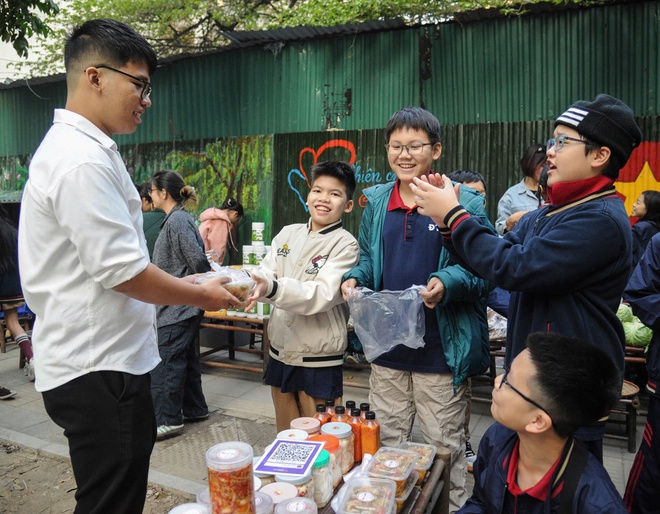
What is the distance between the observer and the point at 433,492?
83.8 inches

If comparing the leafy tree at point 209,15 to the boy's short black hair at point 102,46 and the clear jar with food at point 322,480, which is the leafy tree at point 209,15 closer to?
the boy's short black hair at point 102,46

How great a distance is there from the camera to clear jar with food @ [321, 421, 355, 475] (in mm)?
2158

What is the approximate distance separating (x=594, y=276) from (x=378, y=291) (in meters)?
1.19

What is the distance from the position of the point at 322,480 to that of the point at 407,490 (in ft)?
1.15

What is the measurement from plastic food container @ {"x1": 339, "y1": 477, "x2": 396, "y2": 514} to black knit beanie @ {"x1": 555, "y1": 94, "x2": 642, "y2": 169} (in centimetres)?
149

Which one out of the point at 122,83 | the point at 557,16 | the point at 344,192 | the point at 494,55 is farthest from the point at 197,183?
the point at 122,83

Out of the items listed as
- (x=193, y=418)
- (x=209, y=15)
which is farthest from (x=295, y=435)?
(x=209, y=15)

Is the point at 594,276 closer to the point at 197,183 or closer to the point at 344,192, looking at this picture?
the point at 344,192

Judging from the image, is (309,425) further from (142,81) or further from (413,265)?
(142,81)

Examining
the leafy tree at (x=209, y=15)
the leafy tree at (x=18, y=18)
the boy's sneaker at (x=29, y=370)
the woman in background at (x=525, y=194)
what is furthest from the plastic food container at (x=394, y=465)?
the leafy tree at (x=209, y=15)

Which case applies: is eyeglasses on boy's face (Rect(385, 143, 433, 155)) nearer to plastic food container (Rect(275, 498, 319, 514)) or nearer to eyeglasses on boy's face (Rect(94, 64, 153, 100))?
eyeglasses on boy's face (Rect(94, 64, 153, 100))

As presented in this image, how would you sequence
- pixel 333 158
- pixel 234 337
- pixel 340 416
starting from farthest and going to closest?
pixel 333 158 → pixel 234 337 → pixel 340 416

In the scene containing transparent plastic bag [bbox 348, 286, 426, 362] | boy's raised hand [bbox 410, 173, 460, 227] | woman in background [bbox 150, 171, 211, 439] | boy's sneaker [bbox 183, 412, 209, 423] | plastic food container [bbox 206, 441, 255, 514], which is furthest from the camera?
boy's sneaker [bbox 183, 412, 209, 423]

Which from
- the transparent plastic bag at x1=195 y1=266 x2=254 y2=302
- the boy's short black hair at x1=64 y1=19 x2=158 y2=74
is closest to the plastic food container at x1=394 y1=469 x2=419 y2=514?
the transparent plastic bag at x1=195 y1=266 x2=254 y2=302
